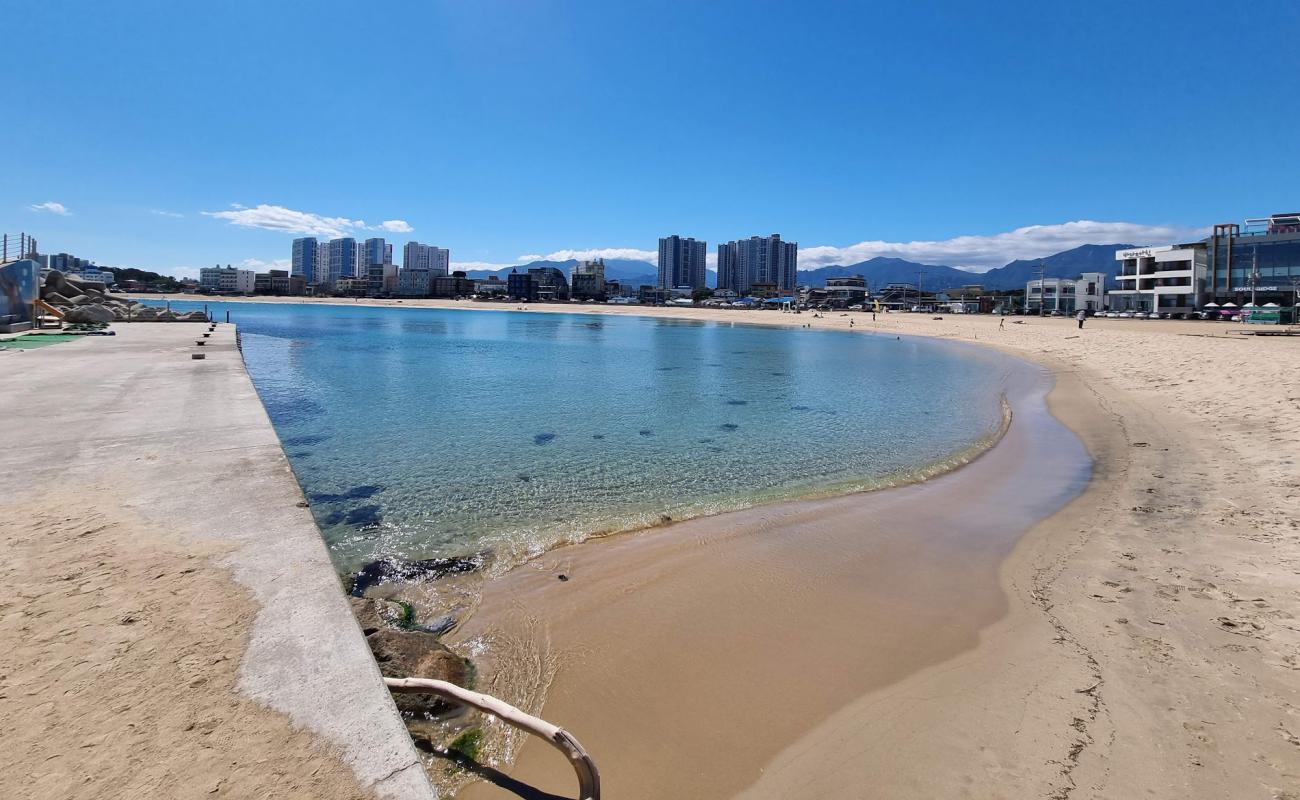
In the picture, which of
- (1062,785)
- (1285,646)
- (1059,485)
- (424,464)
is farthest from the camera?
(424,464)

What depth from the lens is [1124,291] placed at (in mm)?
79000

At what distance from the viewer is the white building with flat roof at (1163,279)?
70.6 meters

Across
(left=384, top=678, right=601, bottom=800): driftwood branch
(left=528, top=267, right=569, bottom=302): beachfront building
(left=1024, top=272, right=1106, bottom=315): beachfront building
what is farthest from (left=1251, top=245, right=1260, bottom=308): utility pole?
(left=528, top=267, right=569, bottom=302): beachfront building

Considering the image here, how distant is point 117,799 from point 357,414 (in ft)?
46.6

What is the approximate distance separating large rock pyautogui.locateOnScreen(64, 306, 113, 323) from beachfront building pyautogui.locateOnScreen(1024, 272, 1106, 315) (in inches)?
3969

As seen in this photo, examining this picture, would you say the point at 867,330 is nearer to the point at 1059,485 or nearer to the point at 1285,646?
the point at 1059,485

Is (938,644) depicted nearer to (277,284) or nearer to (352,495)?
(352,495)

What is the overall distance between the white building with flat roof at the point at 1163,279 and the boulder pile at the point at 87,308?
92.3 meters

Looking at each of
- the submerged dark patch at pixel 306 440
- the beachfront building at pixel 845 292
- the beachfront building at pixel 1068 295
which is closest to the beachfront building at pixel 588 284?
the beachfront building at pixel 845 292

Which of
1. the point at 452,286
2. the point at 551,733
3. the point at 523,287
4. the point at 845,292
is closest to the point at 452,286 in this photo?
the point at 452,286

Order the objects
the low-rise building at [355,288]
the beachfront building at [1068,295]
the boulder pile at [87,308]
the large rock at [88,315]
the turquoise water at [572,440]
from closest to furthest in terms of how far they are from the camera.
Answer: the turquoise water at [572,440]
the large rock at [88,315]
the boulder pile at [87,308]
the beachfront building at [1068,295]
the low-rise building at [355,288]

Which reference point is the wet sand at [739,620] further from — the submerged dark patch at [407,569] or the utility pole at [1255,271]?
the utility pole at [1255,271]

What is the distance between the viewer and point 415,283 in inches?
7318

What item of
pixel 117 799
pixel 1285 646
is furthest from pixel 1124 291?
pixel 117 799
